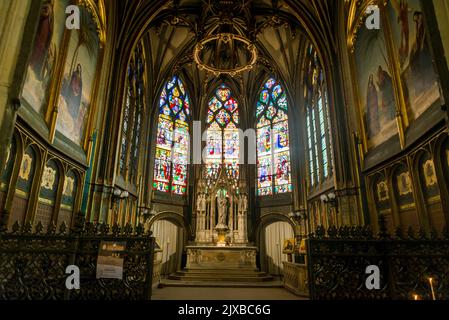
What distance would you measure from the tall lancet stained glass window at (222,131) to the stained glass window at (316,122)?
6208 mm

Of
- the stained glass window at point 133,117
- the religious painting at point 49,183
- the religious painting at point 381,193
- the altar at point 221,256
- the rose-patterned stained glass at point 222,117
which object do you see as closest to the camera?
the religious painting at point 49,183

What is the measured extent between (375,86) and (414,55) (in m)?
2.50

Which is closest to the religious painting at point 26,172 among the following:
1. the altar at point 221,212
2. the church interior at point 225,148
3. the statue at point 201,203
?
the church interior at point 225,148

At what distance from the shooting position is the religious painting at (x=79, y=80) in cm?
1026

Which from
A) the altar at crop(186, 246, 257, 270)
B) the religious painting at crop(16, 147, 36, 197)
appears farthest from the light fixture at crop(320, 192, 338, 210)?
the religious painting at crop(16, 147, 36, 197)

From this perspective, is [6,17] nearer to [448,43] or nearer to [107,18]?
[448,43]

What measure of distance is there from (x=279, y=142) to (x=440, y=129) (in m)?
14.3

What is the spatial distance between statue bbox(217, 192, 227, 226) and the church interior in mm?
117

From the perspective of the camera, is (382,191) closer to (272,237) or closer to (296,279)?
(296,279)

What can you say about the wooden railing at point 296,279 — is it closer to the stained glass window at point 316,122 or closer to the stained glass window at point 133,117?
the stained glass window at point 316,122

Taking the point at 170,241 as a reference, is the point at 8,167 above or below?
above

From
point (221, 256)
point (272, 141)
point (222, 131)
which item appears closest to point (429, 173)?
point (221, 256)

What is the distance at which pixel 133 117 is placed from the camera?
1714cm

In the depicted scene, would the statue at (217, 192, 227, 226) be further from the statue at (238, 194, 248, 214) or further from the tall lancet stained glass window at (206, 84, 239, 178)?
the tall lancet stained glass window at (206, 84, 239, 178)
